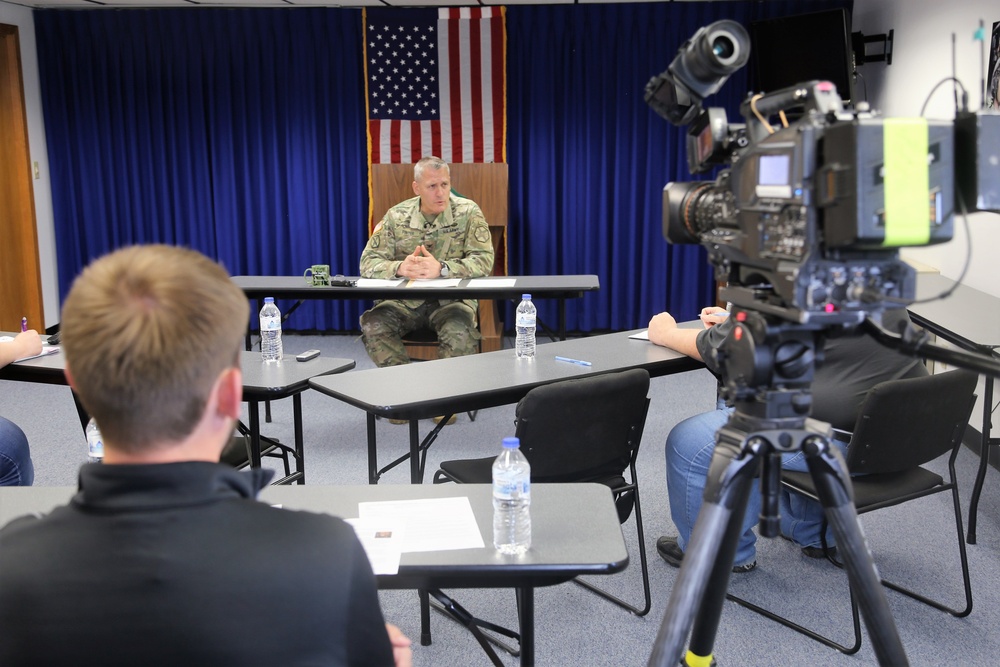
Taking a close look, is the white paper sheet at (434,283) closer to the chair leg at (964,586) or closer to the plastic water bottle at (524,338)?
the plastic water bottle at (524,338)

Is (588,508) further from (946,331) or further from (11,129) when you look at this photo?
(11,129)

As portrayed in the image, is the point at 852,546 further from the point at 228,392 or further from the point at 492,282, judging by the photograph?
the point at 492,282

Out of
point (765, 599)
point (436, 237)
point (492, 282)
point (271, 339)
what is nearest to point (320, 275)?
point (436, 237)

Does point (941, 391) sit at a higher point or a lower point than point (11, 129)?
lower

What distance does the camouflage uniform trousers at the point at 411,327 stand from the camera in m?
4.50

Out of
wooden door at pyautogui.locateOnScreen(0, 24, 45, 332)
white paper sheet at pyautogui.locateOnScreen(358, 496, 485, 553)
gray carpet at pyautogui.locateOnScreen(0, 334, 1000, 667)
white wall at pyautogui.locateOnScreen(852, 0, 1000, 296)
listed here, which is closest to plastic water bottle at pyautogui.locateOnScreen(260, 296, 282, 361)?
gray carpet at pyautogui.locateOnScreen(0, 334, 1000, 667)

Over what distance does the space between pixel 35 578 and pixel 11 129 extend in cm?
617

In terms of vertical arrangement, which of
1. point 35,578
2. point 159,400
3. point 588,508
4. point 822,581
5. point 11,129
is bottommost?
point 822,581

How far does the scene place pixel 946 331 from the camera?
10.3 ft

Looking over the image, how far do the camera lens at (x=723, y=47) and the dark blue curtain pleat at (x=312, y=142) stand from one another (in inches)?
187

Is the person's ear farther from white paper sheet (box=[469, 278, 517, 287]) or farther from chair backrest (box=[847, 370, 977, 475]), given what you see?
white paper sheet (box=[469, 278, 517, 287])

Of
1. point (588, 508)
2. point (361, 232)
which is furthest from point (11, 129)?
point (588, 508)

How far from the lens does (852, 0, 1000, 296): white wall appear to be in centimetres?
389

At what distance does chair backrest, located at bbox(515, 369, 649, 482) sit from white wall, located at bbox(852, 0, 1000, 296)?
1.91 metres
